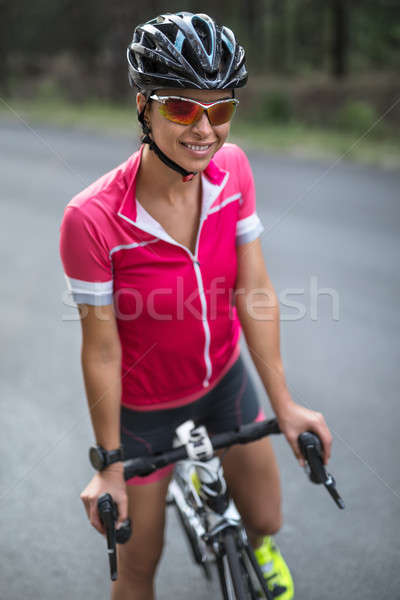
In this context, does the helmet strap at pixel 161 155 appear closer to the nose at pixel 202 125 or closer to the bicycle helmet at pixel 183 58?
the bicycle helmet at pixel 183 58

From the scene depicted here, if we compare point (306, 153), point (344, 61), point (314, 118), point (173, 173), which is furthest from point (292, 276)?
point (344, 61)

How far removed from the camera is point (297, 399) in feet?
15.7

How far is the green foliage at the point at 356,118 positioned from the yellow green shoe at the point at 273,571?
13443mm

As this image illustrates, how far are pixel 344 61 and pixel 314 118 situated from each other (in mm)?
6141

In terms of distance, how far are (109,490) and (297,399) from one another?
2794 millimetres

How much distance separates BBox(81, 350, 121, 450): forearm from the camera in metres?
2.22

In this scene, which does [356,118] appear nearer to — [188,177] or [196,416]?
[196,416]

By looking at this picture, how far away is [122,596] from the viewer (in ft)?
8.79

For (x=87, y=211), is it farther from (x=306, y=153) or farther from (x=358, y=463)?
(x=306, y=153)

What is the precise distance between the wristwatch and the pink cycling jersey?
340 mm

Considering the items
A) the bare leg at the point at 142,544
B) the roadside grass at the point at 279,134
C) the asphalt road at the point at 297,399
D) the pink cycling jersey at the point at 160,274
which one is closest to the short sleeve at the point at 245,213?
the pink cycling jersey at the point at 160,274

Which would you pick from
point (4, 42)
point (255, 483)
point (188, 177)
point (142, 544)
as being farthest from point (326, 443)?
point (4, 42)

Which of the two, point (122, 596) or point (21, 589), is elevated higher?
point (122, 596)

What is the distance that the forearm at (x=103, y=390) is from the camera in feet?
7.30
